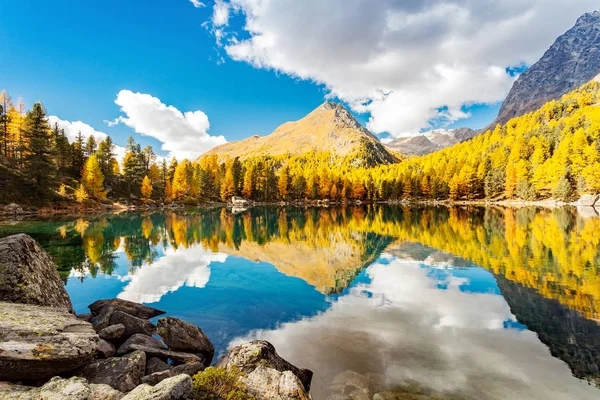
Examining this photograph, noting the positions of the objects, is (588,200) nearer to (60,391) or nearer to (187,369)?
(187,369)

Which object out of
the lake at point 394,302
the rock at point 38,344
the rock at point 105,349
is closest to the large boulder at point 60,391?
the rock at point 38,344

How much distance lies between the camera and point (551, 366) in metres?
9.77

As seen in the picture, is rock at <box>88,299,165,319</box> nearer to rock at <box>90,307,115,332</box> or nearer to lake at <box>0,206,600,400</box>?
lake at <box>0,206,600,400</box>

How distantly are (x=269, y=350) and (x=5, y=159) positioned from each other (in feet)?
328

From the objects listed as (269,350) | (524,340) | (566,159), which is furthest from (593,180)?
(269,350)

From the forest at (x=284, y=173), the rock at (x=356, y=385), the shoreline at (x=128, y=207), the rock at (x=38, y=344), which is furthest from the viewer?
the forest at (x=284, y=173)


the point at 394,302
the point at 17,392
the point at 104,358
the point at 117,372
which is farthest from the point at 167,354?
the point at 394,302

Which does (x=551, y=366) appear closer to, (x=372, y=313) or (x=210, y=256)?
(x=372, y=313)

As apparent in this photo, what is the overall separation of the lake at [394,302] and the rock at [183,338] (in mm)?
1387

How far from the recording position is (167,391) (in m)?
5.52

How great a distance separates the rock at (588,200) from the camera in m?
77.2

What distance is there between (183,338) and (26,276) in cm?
586

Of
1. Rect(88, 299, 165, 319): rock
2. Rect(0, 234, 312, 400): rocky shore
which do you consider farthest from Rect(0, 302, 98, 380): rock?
Rect(88, 299, 165, 319): rock

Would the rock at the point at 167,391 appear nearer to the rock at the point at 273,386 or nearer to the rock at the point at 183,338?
the rock at the point at 273,386
